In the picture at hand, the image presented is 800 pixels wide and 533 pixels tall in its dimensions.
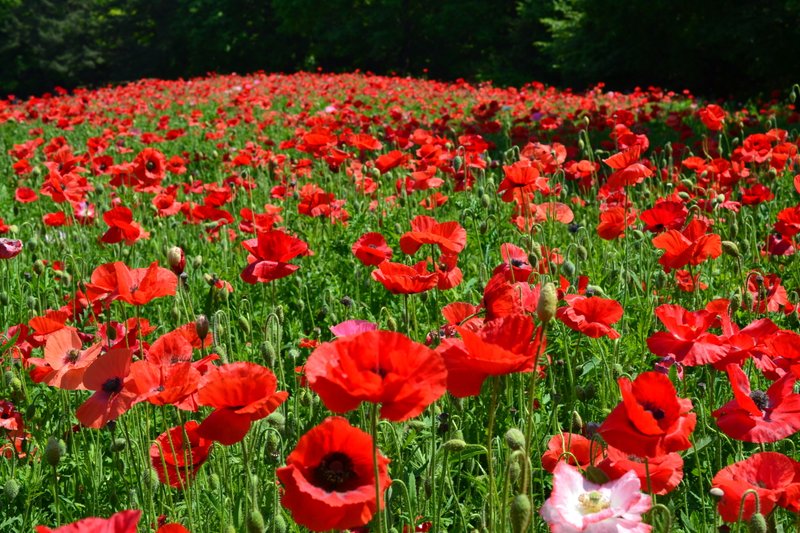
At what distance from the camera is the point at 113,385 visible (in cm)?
151

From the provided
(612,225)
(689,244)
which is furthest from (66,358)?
(612,225)

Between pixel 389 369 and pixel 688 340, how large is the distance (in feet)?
2.70

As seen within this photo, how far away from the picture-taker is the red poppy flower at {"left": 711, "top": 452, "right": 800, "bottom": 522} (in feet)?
4.08

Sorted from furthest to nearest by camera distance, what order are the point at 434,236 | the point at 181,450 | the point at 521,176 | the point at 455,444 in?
the point at 521,176
the point at 434,236
the point at 181,450
the point at 455,444

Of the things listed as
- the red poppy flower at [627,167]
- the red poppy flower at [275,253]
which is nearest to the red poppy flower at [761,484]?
the red poppy flower at [275,253]

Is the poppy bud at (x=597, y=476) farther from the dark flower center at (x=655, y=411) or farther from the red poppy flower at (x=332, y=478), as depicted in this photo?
the red poppy flower at (x=332, y=478)

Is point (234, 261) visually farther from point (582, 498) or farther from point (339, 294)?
point (582, 498)

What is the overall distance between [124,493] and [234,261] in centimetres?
218

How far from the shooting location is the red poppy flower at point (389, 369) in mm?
1059

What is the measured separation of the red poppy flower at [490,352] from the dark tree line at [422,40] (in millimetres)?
13174

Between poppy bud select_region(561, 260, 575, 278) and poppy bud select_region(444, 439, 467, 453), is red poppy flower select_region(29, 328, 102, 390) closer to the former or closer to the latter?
poppy bud select_region(444, 439, 467, 453)

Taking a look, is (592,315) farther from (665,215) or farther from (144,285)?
(665,215)

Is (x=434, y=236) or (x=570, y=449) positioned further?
(x=434, y=236)

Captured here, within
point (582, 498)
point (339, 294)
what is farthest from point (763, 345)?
point (339, 294)
